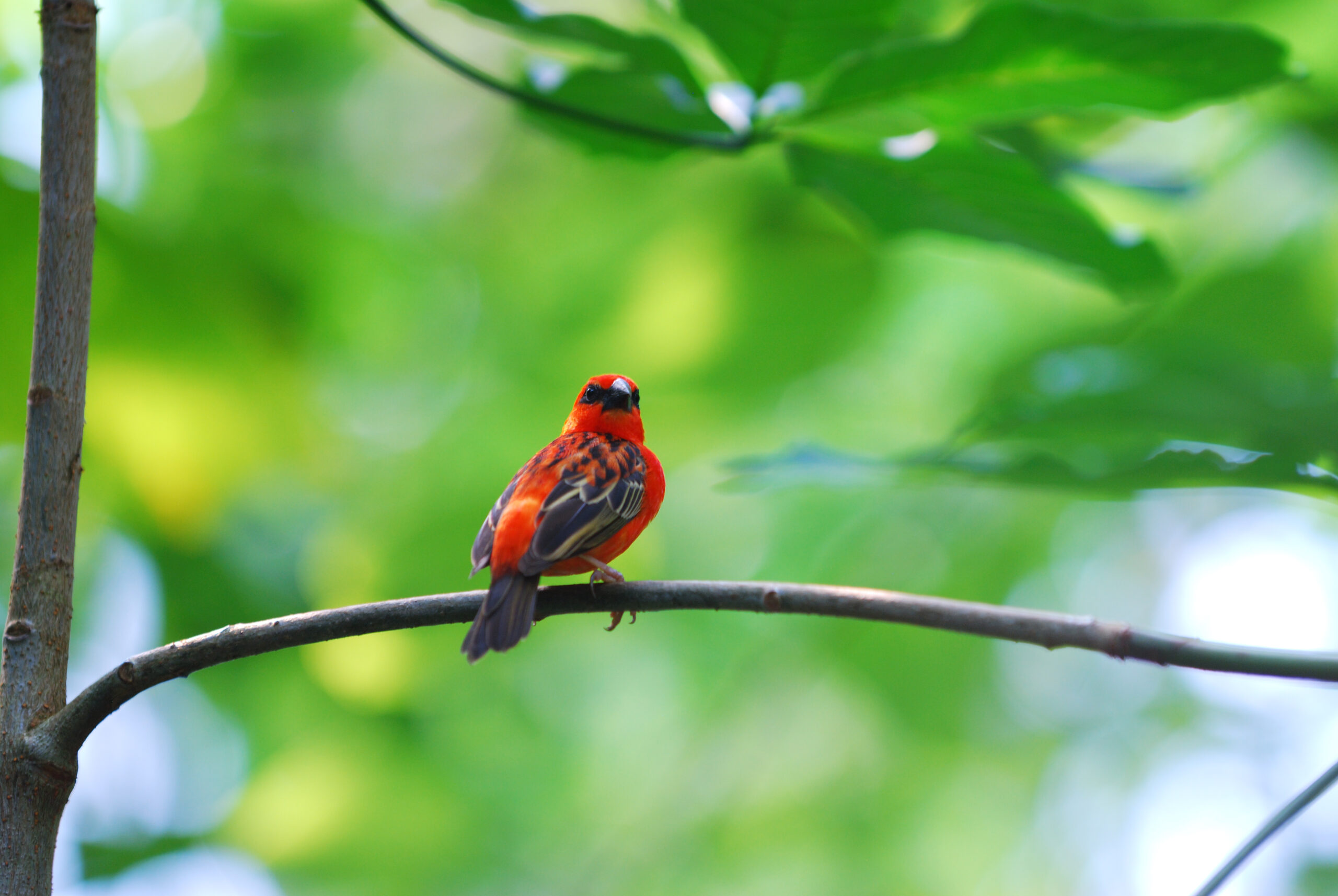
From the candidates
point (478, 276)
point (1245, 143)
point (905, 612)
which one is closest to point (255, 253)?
point (478, 276)

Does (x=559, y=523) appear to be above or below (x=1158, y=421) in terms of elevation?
above

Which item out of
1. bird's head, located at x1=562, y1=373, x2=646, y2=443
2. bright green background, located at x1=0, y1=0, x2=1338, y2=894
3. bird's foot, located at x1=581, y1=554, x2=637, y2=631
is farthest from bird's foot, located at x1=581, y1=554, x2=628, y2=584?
bright green background, located at x1=0, y1=0, x2=1338, y2=894

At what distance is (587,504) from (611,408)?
3.37 feet

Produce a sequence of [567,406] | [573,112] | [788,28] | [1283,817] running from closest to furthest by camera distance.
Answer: [1283,817]
[788,28]
[573,112]
[567,406]

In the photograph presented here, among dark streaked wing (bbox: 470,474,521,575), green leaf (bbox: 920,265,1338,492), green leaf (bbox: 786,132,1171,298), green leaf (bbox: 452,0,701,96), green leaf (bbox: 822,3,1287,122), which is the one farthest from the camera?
dark streaked wing (bbox: 470,474,521,575)

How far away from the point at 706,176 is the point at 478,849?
546 centimetres

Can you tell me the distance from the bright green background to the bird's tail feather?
2.08 metres

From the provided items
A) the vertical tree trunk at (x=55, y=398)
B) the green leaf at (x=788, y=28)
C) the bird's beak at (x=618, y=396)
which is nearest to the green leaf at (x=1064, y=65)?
the green leaf at (x=788, y=28)

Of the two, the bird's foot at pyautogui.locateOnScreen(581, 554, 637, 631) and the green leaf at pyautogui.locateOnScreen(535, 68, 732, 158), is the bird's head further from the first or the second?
the green leaf at pyautogui.locateOnScreen(535, 68, 732, 158)

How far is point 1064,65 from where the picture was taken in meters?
2.29

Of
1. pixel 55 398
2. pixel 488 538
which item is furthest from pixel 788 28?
pixel 488 538

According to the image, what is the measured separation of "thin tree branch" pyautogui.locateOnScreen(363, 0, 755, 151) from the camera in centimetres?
234

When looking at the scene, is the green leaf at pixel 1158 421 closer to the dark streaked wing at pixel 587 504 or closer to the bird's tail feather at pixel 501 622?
the bird's tail feather at pixel 501 622

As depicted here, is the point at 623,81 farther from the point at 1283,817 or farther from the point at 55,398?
the point at 1283,817
